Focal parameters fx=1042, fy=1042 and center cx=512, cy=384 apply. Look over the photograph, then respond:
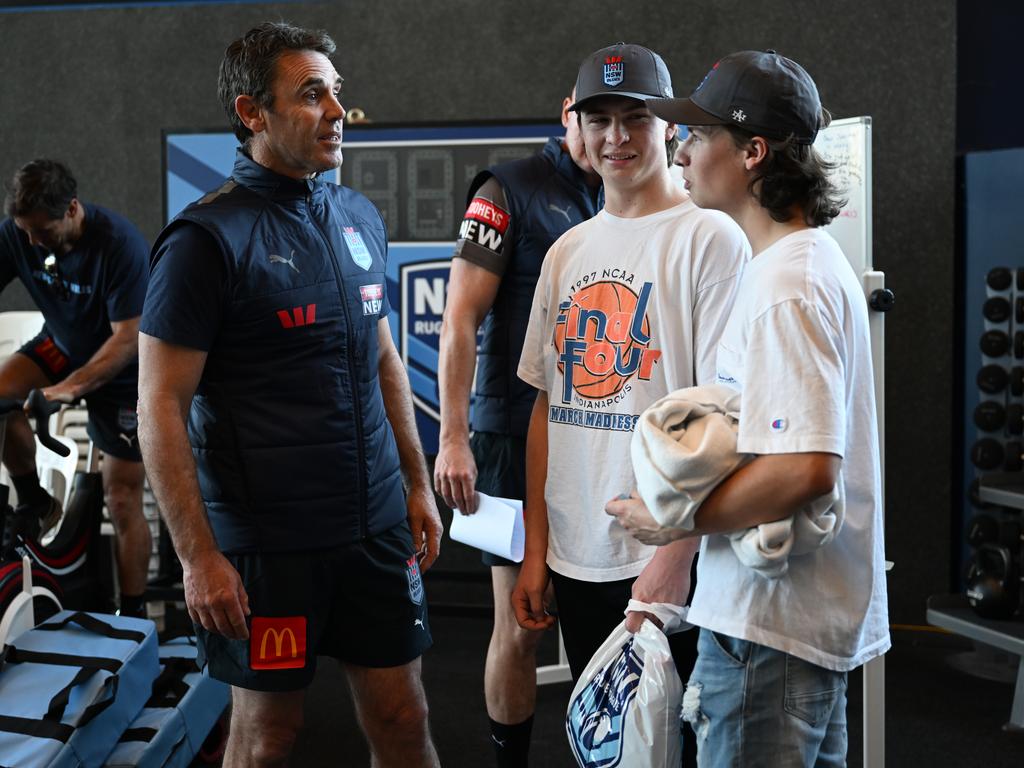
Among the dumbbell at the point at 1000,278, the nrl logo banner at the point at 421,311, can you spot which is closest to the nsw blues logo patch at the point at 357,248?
the nrl logo banner at the point at 421,311

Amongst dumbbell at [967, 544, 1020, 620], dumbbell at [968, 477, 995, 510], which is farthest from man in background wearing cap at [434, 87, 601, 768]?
dumbbell at [968, 477, 995, 510]

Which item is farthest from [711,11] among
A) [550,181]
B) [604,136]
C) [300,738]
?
[300,738]

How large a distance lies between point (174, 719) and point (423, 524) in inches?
36.5

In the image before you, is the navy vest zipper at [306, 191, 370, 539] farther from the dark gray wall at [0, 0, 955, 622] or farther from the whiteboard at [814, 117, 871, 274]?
the dark gray wall at [0, 0, 955, 622]

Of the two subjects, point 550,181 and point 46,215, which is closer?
point 550,181

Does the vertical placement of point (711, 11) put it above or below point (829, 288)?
above

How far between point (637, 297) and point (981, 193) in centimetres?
253

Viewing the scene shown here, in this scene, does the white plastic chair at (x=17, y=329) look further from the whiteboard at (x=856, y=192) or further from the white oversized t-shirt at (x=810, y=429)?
the white oversized t-shirt at (x=810, y=429)

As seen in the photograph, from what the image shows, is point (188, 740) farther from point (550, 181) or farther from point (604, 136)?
point (604, 136)

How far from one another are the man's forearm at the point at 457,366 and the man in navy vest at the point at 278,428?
366 millimetres

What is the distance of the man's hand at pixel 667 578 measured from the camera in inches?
57.0

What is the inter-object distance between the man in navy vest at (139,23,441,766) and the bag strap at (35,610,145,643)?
0.84m

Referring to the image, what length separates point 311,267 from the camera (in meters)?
1.68

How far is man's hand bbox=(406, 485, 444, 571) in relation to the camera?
76.0 inches
